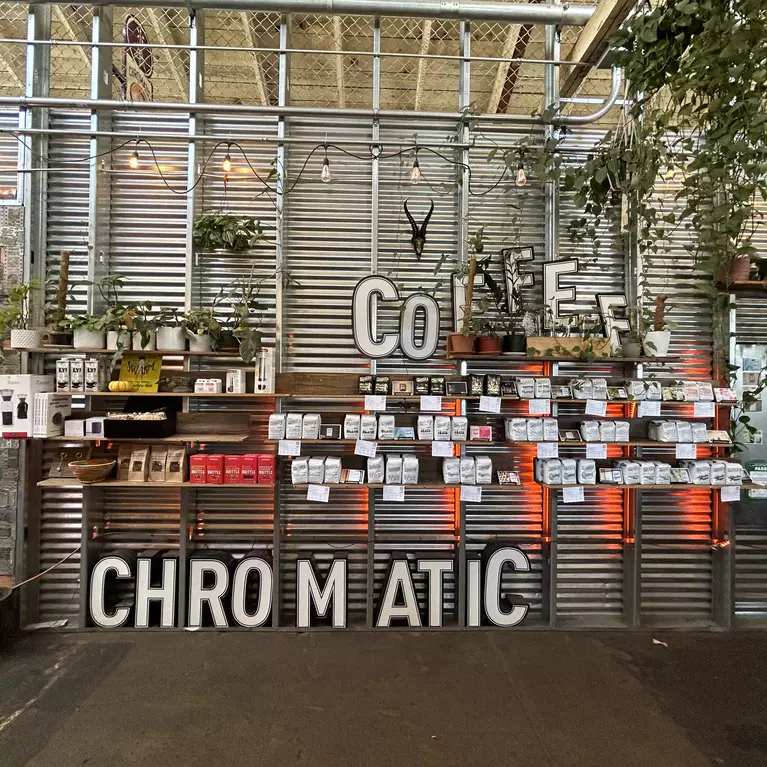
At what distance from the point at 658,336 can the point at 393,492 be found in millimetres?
2477

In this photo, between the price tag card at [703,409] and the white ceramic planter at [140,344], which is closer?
the white ceramic planter at [140,344]

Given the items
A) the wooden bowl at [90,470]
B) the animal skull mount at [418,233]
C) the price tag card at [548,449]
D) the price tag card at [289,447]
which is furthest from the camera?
the animal skull mount at [418,233]

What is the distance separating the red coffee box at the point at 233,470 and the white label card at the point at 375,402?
1102 millimetres

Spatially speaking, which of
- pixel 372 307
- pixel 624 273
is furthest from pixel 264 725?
pixel 624 273

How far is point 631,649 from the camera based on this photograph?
11.3 ft

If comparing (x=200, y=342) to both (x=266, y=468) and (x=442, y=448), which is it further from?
(x=442, y=448)

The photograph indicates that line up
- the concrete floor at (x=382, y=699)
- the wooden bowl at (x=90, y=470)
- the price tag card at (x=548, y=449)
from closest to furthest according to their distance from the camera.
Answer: the concrete floor at (x=382, y=699) → the wooden bowl at (x=90, y=470) → the price tag card at (x=548, y=449)

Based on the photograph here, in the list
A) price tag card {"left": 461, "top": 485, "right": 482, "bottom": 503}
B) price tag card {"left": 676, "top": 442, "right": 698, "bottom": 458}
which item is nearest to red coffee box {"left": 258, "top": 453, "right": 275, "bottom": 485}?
price tag card {"left": 461, "top": 485, "right": 482, "bottom": 503}

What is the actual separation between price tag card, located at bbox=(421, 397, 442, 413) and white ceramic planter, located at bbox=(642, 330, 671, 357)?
173 cm

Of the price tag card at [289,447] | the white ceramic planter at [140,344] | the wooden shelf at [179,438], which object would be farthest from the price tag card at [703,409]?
the white ceramic planter at [140,344]

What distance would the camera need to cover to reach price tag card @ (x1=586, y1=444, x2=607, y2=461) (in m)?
3.63

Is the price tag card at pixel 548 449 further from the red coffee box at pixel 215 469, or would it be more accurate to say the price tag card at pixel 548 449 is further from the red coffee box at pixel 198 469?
the red coffee box at pixel 198 469

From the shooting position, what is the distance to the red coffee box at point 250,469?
3529 millimetres

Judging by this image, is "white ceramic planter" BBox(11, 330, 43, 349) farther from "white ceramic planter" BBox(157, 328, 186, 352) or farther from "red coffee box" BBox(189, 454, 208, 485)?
"red coffee box" BBox(189, 454, 208, 485)
